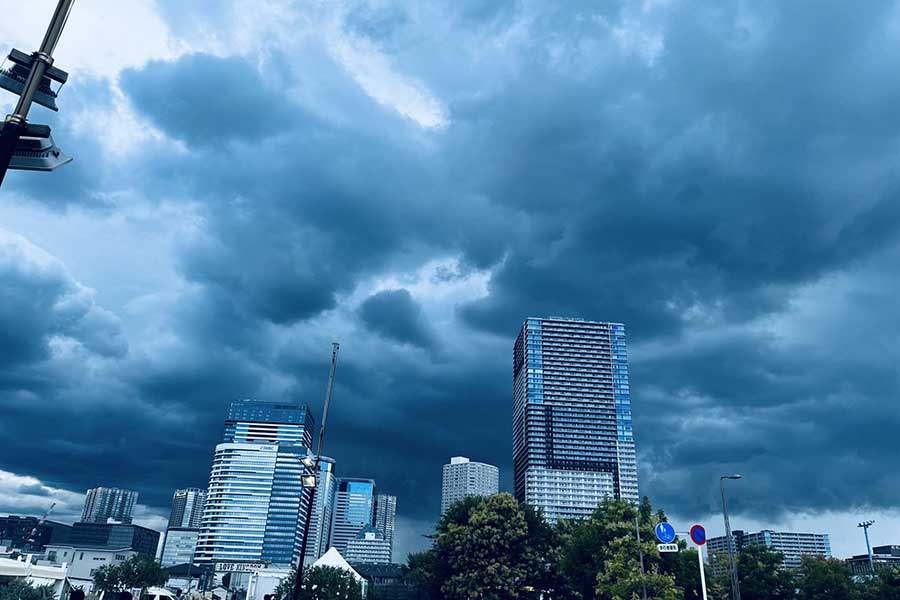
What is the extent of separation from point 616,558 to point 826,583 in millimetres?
26801

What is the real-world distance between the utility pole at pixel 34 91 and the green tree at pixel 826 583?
78.7m

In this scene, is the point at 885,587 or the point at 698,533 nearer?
the point at 698,533

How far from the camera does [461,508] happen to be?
282 feet

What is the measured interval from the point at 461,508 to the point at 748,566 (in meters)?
36.6

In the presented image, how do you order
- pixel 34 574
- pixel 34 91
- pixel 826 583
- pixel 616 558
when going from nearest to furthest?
pixel 34 91, pixel 616 558, pixel 34 574, pixel 826 583

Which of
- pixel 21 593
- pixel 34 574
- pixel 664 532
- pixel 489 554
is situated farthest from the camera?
pixel 489 554

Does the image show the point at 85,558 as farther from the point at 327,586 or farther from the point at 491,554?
the point at 491,554

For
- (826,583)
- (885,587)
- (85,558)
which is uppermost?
(826,583)

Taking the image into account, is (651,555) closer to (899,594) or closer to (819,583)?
(819,583)

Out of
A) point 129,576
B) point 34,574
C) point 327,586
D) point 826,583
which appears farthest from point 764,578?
point 129,576

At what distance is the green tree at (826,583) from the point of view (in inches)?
2537

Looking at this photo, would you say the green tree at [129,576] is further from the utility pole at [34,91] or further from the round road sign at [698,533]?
the utility pole at [34,91]

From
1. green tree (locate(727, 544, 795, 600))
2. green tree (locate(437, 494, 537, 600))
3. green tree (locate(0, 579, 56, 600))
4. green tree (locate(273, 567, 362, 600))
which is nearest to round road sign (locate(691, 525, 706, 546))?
green tree (locate(0, 579, 56, 600))

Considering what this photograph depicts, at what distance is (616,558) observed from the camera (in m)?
55.8
